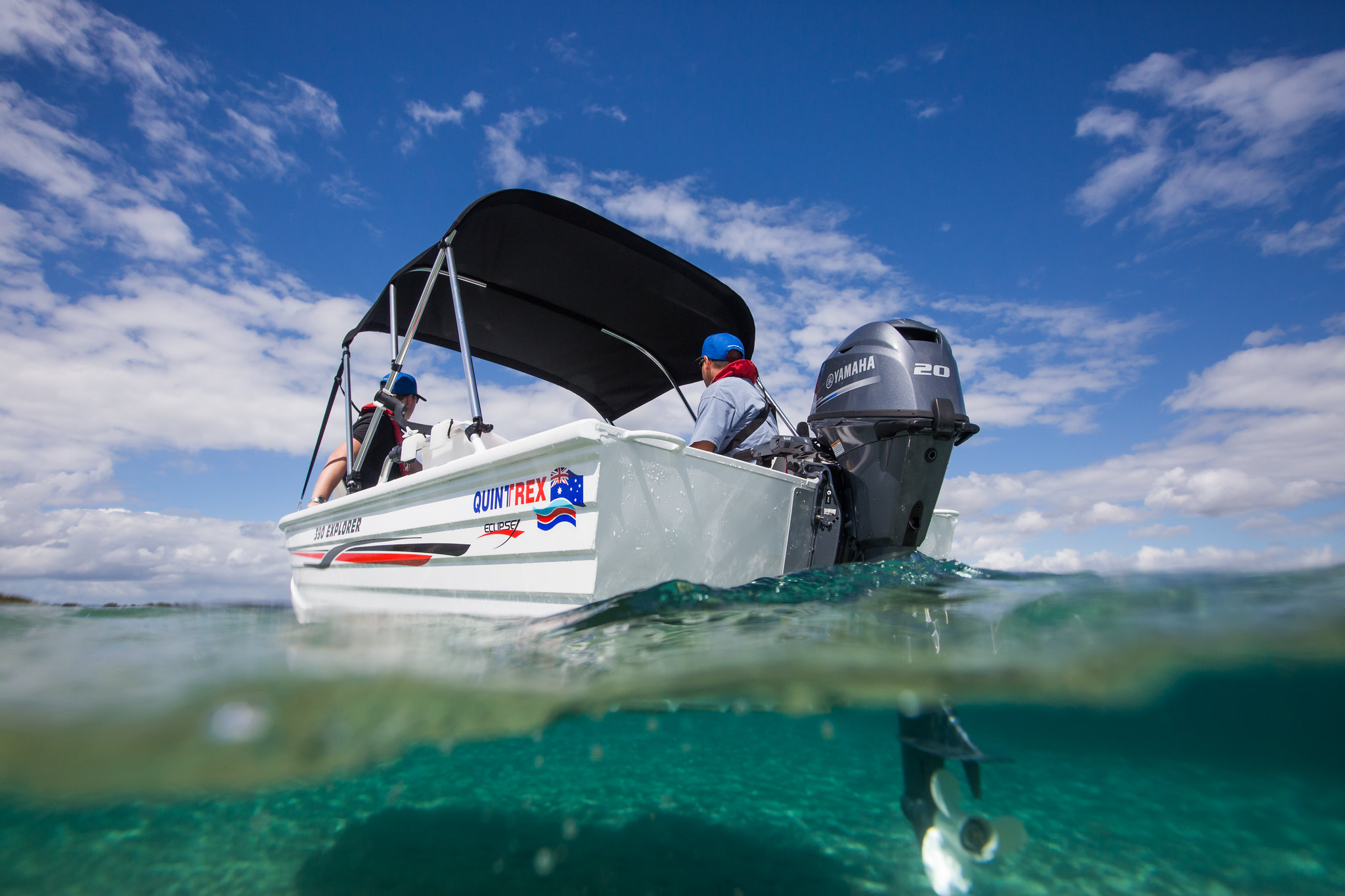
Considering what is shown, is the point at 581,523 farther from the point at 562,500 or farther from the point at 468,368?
the point at 468,368

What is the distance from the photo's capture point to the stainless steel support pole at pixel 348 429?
4789 millimetres

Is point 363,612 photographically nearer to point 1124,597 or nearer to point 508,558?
point 508,558

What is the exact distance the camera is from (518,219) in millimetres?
3900

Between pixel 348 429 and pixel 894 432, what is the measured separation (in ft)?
15.3

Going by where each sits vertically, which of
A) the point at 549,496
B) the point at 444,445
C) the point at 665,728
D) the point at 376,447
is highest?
the point at 376,447

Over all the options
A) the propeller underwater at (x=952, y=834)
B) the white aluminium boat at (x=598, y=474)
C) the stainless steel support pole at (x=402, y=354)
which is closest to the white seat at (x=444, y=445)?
the white aluminium boat at (x=598, y=474)

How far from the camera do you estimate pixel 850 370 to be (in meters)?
3.15

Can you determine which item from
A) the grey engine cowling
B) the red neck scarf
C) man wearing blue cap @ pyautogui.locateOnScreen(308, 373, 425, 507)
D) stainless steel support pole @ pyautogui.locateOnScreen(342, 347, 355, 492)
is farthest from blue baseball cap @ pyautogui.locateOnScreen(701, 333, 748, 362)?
stainless steel support pole @ pyautogui.locateOnScreen(342, 347, 355, 492)

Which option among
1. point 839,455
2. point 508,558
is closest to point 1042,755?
point 839,455

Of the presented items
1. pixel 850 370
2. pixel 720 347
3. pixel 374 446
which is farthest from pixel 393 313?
pixel 850 370

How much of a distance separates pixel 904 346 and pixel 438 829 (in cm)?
435

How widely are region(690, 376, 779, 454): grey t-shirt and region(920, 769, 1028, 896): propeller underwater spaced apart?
179cm

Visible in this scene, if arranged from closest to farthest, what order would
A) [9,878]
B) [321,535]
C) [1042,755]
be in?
[9,878] → [1042,755] → [321,535]

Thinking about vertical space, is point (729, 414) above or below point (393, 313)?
below
